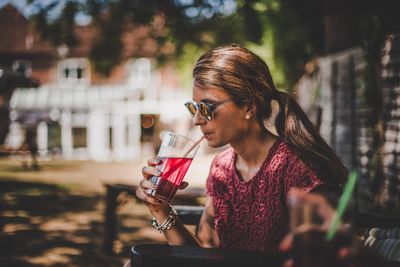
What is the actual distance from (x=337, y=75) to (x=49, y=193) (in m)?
6.70

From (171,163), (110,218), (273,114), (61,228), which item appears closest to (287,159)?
(273,114)

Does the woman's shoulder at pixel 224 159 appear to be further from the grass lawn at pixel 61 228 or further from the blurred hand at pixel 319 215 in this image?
the grass lawn at pixel 61 228

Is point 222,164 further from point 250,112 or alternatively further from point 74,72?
point 74,72

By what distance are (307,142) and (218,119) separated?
41cm

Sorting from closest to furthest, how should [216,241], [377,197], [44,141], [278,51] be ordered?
1. [216,241]
2. [377,197]
3. [278,51]
4. [44,141]

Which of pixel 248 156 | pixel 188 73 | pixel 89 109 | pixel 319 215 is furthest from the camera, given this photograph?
pixel 89 109

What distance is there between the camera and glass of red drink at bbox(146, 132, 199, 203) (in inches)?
68.0

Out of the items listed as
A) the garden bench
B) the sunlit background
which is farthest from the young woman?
the garden bench

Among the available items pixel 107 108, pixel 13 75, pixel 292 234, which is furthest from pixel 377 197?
pixel 107 108

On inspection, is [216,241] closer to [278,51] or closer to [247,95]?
[247,95]

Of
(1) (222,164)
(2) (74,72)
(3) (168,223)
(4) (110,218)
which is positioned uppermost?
(2) (74,72)

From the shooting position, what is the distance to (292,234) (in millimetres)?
A: 884

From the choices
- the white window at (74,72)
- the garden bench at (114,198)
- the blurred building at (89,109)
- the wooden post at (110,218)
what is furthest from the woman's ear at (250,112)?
the white window at (74,72)

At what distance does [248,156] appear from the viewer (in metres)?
2.12
